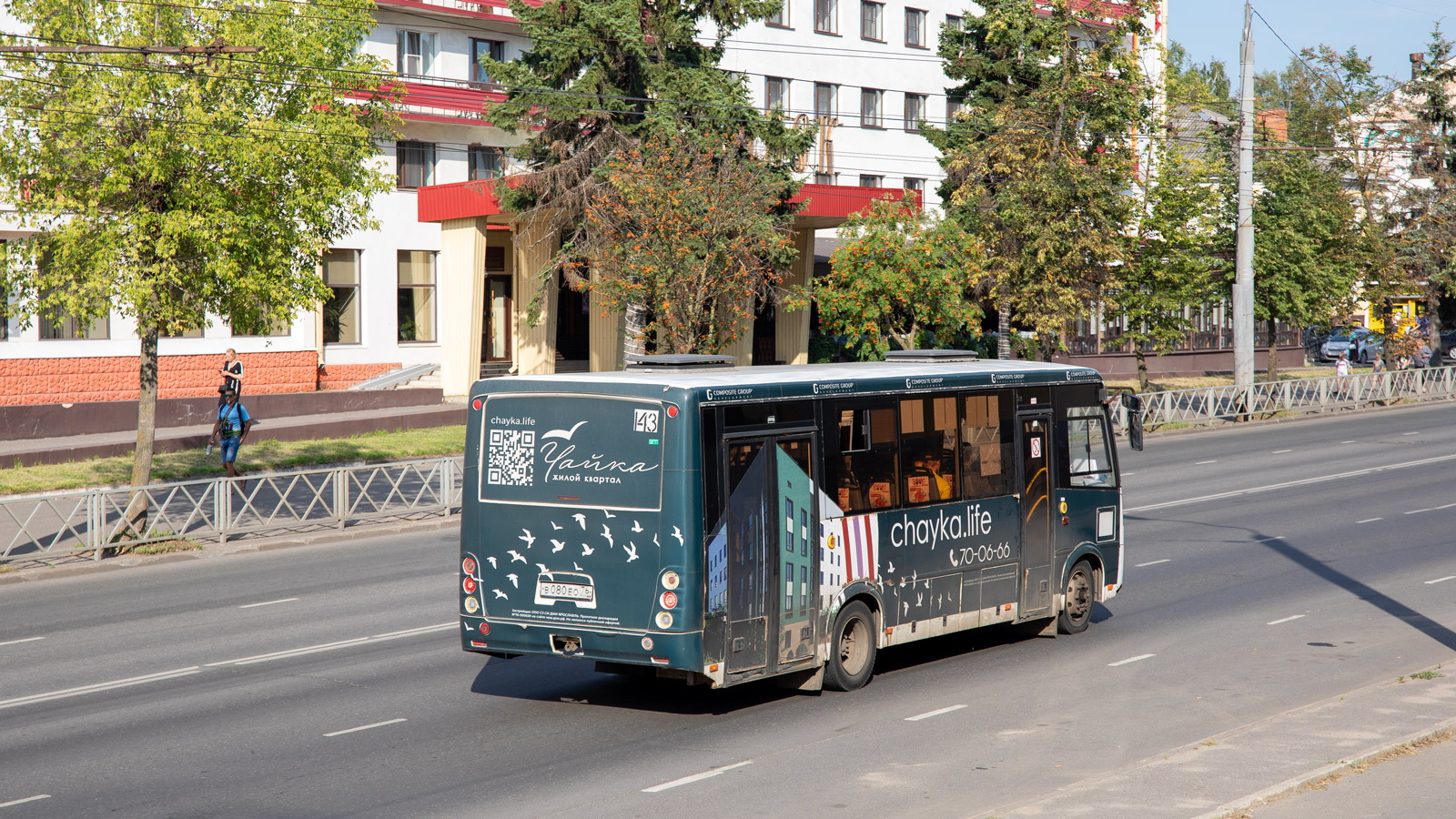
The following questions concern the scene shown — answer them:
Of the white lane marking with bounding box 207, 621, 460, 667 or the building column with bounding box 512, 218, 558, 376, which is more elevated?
the building column with bounding box 512, 218, 558, 376

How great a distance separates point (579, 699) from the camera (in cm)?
1055

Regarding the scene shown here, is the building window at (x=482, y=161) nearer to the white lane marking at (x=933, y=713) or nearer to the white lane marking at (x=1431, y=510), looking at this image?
the white lane marking at (x=1431, y=510)

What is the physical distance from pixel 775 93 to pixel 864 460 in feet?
141

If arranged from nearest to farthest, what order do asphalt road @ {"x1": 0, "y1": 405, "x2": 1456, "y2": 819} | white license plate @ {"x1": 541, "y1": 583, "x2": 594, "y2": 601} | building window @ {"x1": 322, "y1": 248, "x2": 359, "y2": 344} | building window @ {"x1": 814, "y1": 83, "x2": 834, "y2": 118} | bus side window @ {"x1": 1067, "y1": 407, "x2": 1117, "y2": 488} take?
asphalt road @ {"x1": 0, "y1": 405, "x2": 1456, "y2": 819}
white license plate @ {"x1": 541, "y1": 583, "x2": 594, "y2": 601}
bus side window @ {"x1": 1067, "y1": 407, "x2": 1117, "y2": 488}
building window @ {"x1": 322, "y1": 248, "x2": 359, "y2": 344}
building window @ {"x1": 814, "y1": 83, "x2": 834, "y2": 118}

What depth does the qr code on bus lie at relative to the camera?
9914 millimetres

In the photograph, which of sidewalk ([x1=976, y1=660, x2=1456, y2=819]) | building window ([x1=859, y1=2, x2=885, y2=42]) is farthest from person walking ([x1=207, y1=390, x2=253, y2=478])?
building window ([x1=859, y1=2, x2=885, y2=42])

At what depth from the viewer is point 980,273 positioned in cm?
3531

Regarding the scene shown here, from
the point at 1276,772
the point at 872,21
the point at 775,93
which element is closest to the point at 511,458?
the point at 1276,772

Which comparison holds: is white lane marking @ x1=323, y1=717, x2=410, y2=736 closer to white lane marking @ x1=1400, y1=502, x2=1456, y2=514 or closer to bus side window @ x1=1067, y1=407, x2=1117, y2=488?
bus side window @ x1=1067, y1=407, x2=1117, y2=488

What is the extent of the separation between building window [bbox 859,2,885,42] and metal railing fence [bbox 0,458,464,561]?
121 ft

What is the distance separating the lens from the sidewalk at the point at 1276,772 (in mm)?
6996

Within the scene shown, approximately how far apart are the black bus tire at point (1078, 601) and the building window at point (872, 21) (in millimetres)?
44658

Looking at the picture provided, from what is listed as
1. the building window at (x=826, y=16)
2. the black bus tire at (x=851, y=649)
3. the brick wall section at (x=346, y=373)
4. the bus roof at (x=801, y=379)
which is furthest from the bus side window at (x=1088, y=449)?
the building window at (x=826, y=16)

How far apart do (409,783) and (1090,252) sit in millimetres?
29541
